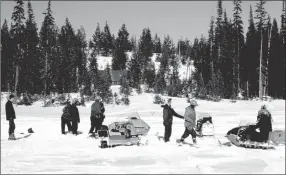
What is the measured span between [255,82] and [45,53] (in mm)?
29515

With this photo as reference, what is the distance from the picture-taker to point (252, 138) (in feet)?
37.3

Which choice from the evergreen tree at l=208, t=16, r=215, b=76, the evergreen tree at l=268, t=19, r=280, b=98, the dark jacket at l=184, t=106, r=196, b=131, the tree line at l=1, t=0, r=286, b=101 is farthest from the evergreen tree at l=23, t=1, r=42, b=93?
the dark jacket at l=184, t=106, r=196, b=131

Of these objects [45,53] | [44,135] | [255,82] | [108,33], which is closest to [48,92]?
[45,53]

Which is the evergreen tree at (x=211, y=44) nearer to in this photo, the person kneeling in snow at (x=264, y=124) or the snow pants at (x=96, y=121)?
the snow pants at (x=96, y=121)

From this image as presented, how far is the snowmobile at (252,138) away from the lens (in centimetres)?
1118

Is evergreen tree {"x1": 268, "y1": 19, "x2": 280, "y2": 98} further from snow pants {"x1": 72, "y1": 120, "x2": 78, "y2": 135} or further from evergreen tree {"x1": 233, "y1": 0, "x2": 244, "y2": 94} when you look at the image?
snow pants {"x1": 72, "y1": 120, "x2": 78, "y2": 135}

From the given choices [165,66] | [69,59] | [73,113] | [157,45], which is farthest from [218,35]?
[73,113]

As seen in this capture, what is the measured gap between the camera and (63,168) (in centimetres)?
855

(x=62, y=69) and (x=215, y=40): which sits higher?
(x=215, y=40)

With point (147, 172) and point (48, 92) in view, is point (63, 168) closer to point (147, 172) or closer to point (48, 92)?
point (147, 172)

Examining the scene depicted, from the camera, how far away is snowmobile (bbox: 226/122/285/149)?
11177 mm

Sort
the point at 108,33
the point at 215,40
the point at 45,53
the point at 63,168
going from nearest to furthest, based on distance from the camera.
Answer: the point at 63,168 → the point at 45,53 → the point at 215,40 → the point at 108,33

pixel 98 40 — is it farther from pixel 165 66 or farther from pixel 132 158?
pixel 132 158

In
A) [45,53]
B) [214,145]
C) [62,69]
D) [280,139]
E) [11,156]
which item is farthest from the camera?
[62,69]
